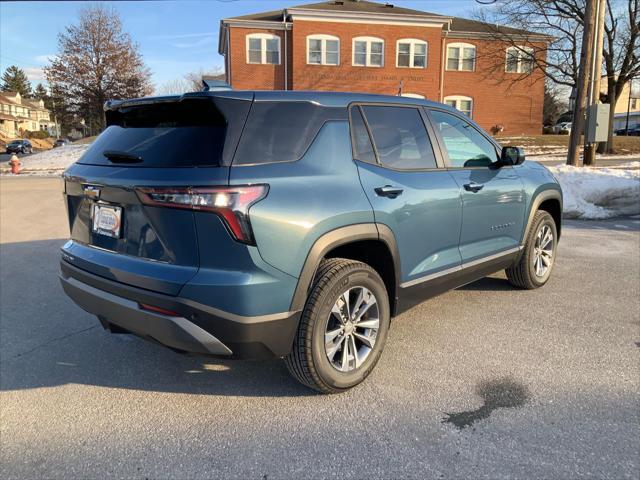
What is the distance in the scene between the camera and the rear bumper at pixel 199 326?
8.56 feet

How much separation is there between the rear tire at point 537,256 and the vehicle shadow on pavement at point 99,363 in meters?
2.73

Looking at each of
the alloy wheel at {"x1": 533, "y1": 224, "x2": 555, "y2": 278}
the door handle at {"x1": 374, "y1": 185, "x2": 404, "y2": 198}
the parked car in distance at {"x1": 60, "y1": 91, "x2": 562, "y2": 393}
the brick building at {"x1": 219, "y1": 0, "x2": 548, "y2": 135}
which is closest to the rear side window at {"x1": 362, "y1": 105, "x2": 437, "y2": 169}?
the parked car in distance at {"x1": 60, "y1": 91, "x2": 562, "y2": 393}

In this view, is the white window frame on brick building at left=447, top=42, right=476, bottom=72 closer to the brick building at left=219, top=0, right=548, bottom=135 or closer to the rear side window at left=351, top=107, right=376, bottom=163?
the brick building at left=219, top=0, right=548, bottom=135

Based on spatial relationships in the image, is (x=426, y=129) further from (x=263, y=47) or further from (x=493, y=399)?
(x=263, y=47)

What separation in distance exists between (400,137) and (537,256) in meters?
2.44

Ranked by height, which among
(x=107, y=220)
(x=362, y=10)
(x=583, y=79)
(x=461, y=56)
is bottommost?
(x=107, y=220)

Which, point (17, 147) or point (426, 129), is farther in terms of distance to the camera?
point (17, 147)

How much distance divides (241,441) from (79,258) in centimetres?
153

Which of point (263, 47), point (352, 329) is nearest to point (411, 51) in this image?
point (263, 47)

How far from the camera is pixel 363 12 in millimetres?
32938

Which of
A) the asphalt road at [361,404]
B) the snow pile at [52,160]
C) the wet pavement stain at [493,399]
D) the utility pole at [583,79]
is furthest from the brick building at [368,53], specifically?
the wet pavement stain at [493,399]

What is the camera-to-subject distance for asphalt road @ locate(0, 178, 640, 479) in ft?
8.27

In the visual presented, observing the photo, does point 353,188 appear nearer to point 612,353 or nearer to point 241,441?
point 241,441

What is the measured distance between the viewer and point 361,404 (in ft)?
10.1
